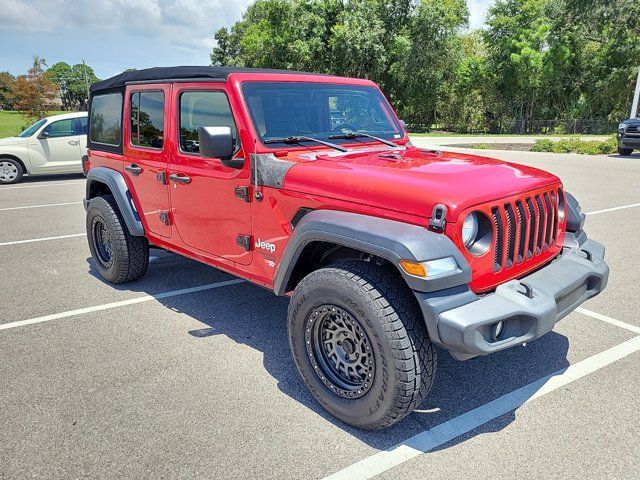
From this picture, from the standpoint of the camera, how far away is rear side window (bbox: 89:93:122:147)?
470 centimetres

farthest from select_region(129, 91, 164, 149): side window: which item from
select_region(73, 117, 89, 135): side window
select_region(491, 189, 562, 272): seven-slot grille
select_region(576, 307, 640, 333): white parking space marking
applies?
select_region(73, 117, 89, 135): side window

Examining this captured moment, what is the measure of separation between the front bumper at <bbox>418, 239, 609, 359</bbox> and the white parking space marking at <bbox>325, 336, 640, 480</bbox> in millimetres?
576

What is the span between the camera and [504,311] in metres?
2.44

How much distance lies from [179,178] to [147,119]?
77 centimetres

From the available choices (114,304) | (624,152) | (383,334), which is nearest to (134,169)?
(114,304)

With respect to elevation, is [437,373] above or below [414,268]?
below

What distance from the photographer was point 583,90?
35.9 metres

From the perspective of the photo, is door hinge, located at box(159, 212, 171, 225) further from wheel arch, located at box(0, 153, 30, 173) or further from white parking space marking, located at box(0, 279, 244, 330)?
wheel arch, located at box(0, 153, 30, 173)

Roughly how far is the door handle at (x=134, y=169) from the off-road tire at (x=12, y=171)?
976 cm

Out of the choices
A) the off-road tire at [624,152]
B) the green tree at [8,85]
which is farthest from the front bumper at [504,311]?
the green tree at [8,85]

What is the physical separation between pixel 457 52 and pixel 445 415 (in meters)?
38.3

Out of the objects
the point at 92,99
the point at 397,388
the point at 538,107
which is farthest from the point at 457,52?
the point at 397,388

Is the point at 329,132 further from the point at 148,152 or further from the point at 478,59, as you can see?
the point at 478,59

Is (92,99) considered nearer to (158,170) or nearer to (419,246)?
(158,170)
